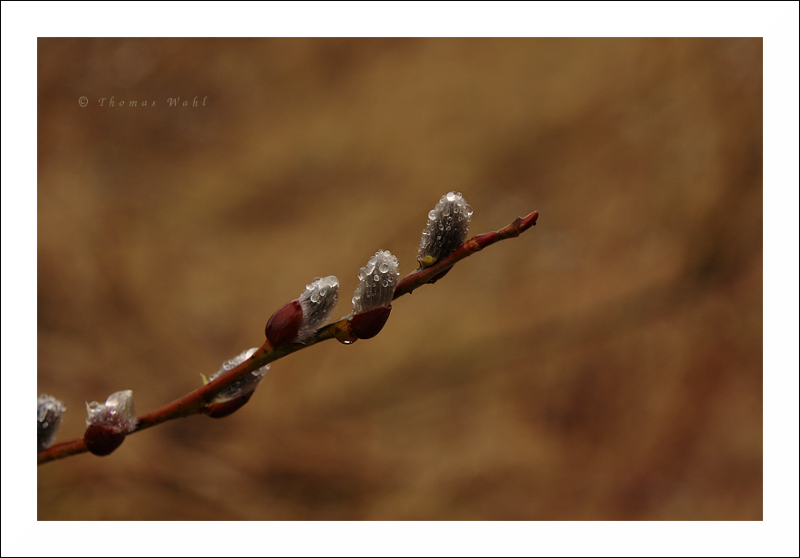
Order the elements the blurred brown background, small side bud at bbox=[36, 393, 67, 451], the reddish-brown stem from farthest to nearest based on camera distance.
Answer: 1. the blurred brown background
2. small side bud at bbox=[36, 393, 67, 451]
3. the reddish-brown stem

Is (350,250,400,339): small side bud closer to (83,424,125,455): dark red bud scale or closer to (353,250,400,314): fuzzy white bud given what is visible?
(353,250,400,314): fuzzy white bud

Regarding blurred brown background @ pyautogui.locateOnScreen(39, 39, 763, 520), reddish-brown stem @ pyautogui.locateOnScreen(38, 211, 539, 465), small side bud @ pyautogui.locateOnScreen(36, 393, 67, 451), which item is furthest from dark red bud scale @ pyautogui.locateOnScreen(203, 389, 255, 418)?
blurred brown background @ pyautogui.locateOnScreen(39, 39, 763, 520)

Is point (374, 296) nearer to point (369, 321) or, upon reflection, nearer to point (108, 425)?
point (369, 321)

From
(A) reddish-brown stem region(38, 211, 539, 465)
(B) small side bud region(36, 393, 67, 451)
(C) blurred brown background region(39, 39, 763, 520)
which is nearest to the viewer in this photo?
(A) reddish-brown stem region(38, 211, 539, 465)

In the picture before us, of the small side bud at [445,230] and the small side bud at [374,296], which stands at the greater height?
the small side bud at [445,230]

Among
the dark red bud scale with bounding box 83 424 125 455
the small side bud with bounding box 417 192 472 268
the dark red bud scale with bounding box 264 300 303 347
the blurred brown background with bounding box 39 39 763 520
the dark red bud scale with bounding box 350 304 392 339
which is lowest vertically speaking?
the dark red bud scale with bounding box 83 424 125 455

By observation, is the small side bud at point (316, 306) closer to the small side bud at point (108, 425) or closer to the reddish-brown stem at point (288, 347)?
the reddish-brown stem at point (288, 347)

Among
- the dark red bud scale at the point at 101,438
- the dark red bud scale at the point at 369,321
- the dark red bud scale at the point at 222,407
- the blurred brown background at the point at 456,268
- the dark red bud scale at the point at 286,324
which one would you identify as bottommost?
the dark red bud scale at the point at 101,438

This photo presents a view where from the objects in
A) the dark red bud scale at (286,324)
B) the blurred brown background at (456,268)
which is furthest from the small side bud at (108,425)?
the blurred brown background at (456,268)
